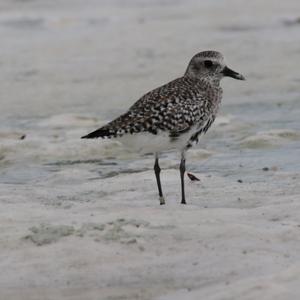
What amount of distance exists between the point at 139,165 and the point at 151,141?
2.26 meters

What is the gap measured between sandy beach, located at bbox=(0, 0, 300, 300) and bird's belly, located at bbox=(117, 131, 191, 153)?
50 centimetres

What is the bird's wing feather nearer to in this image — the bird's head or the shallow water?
the bird's head

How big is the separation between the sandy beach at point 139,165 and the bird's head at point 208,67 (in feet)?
3.38

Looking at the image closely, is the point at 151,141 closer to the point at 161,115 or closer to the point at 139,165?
the point at 161,115

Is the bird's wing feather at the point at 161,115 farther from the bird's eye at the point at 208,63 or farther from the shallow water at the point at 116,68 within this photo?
the shallow water at the point at 116,68

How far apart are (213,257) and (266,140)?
193 inches

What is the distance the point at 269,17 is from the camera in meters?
20.9

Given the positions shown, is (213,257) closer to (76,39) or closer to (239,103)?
(239,103)

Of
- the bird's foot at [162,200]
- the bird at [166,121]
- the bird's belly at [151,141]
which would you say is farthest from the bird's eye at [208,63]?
the bird's foot at [162,200]

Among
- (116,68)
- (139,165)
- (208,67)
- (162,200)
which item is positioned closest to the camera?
(162,200)

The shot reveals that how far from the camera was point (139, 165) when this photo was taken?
1104 centimetres

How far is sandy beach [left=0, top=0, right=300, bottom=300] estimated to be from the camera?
6.83 m

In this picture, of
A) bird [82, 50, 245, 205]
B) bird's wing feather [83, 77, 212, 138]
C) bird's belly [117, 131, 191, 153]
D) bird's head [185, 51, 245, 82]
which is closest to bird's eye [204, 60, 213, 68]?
bird's head [185, 51, 245, 82]

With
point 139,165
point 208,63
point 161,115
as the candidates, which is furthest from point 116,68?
point 161,115
